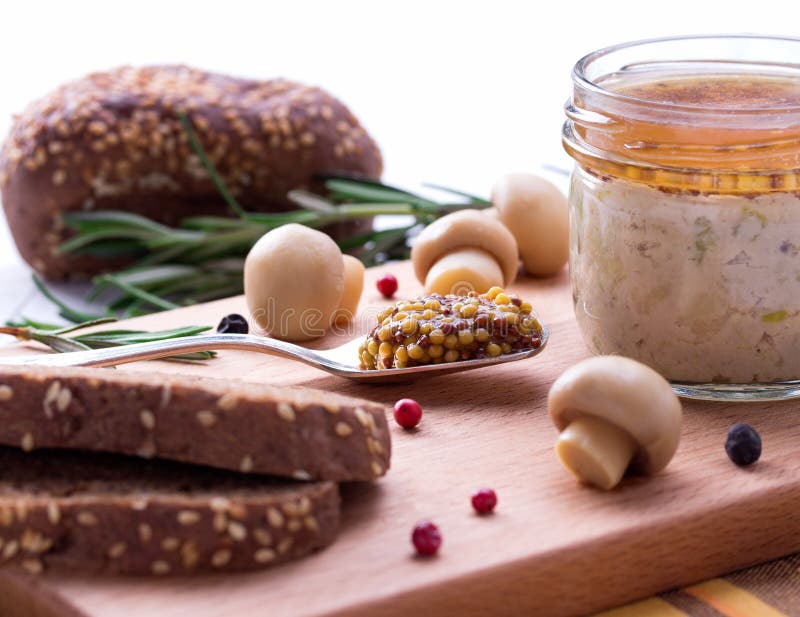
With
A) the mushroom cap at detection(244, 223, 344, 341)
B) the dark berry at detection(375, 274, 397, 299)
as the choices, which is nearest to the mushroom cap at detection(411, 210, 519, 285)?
the dark berry at detection(375, 274, 397, 299)

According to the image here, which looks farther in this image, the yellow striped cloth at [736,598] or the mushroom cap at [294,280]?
the mushroom cap at [294,280]

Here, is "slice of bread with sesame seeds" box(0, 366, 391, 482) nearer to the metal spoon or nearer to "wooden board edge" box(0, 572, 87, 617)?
"wooden board edge" box(0, 572, 87, 617)

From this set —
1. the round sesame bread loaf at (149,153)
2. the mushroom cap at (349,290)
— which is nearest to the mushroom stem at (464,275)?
the mushroom cap at (349,290)

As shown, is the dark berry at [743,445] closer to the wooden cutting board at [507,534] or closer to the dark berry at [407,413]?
the wooden cutting board at [507,534]

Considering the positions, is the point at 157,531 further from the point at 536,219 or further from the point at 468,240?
the point at 536,219

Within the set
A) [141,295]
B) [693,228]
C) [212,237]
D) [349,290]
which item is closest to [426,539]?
[693,228]
